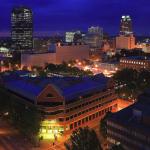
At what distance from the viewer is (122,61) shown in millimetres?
82000

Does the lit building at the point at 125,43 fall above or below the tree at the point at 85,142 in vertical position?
above

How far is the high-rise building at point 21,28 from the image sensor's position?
153m

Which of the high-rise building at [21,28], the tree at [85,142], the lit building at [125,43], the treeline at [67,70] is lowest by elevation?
the tree at [85,142]

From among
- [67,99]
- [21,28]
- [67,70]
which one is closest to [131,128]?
[67,99]

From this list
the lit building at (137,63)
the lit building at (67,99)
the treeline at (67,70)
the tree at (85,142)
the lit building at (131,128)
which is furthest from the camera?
the lit building at (137,63)

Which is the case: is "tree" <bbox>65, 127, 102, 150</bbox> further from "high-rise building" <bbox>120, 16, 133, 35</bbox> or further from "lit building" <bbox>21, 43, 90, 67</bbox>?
"high-rise building" <bbox>120, 16, 133, 35</bbox>

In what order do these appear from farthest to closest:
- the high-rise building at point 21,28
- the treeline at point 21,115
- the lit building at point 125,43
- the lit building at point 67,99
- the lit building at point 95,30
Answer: the lit building at point 95,30 → the high-rise building at point 21,28 → the lit building at point 125,43 → the lit building at point 67,99 → the treeline at point 21,115

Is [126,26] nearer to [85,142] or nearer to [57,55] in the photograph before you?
[57,55]

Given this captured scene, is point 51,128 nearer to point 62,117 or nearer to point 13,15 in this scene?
point 62,117

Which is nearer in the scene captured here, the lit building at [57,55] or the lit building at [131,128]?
the lit building at [131,128]

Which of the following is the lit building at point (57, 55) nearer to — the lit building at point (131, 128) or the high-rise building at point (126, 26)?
the lit building at point (131, 128)

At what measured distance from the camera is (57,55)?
93.2m

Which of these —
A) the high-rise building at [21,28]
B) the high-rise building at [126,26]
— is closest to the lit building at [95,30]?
the high-rise building at [126,26]

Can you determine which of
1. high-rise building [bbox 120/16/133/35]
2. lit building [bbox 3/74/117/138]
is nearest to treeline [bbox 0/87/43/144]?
lit building [bbox 3/74/117/138]
